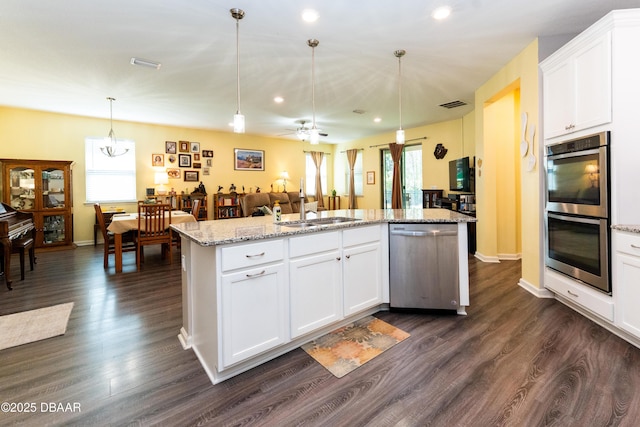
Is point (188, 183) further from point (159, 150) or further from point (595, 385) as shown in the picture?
point (595, 385)

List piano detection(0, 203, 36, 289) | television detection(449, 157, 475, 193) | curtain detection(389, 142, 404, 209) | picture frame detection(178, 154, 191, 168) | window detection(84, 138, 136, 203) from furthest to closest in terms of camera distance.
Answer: curtain detection(389, 142, 404, 209) < picture frame detection(178, 154, 191, 168) < window detection(84, 138, 136, 203) < television detection(449, 157, 475, 193) < piano detection(0, 203, 36, 289)

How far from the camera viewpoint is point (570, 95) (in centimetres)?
262

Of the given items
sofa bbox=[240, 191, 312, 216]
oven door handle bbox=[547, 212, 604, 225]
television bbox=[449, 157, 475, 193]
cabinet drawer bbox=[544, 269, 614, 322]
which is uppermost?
television bbox=[449, 157, 475, 193]

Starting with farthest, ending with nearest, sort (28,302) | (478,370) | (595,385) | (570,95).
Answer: (28,302) → (570,95) → (478,370) → (595,385)

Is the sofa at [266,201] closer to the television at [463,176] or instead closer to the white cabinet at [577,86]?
the television at [463,176]

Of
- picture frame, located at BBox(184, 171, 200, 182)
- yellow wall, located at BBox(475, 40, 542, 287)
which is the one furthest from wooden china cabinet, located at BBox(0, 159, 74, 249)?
yellow wall, located at BBox(475, 40, 542, 287)

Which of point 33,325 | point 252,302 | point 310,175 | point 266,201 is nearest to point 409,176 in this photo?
point 310,175

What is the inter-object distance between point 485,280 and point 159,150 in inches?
271

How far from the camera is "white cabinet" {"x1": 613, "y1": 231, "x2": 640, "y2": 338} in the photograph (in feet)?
6.67

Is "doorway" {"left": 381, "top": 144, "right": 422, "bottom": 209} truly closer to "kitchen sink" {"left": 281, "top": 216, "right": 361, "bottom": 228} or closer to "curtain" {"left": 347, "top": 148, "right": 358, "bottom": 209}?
"curtain" {"left": 347, "top": 148, "right": 358, "bottom": 209}

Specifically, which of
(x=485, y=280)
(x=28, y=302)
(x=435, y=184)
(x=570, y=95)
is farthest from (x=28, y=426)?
(x=435, y=184)

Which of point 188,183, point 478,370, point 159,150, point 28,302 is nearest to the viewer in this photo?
point 478,370

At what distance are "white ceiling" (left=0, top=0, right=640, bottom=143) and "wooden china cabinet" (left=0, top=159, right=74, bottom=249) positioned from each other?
1086 millimetres

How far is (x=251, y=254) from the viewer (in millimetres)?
1830
